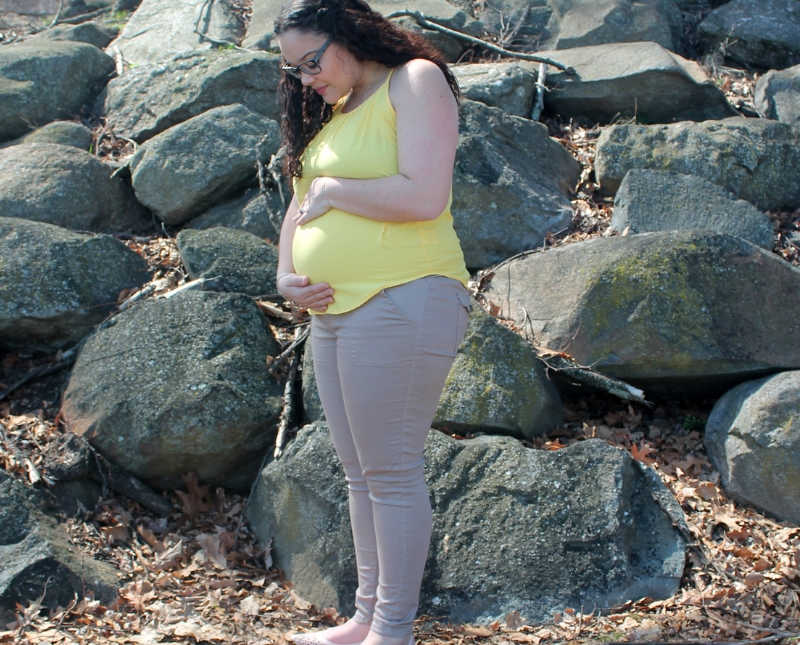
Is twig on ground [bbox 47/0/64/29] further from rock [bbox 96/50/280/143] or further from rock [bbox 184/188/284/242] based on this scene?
rock [bbox 184/188/284/242]

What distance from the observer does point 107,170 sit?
6918 mm

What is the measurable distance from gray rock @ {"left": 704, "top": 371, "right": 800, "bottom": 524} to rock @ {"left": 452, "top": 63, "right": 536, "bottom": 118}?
3.73 m

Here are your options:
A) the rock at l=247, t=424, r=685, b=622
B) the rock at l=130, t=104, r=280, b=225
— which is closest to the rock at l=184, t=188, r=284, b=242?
the rock at l=130, t=104, r=280, b=225

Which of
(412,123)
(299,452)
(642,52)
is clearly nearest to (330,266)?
(412,123)

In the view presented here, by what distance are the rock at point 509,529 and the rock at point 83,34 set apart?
6.79 metres

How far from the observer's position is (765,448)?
15.3ft

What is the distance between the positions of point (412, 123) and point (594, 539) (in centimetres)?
222

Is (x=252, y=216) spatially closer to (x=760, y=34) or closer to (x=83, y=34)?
(x=83, y=34)

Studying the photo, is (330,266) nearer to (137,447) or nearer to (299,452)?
(299,452)

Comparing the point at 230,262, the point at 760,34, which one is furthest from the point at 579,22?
the point at 230,262

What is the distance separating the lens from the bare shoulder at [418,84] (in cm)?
290

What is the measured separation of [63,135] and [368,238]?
18.2 feet

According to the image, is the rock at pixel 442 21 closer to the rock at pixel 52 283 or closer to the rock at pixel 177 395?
the rock at pixel 52 283

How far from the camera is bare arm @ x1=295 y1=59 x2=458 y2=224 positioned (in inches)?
112
